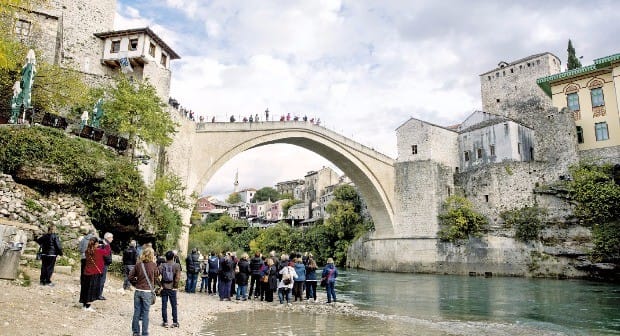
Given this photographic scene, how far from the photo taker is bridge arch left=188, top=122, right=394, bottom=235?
22.4 metres

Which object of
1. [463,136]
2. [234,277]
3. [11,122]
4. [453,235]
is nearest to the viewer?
[234,277]

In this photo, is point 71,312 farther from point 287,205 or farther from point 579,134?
point 287,205

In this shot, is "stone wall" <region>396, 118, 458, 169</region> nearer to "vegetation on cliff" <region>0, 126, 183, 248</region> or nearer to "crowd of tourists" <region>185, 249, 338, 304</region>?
"crowd of tourists" <region>185, 249, 338, 304</region>

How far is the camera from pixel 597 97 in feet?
86.7

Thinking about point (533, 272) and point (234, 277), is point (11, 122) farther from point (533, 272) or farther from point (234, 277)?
point (533, 272)

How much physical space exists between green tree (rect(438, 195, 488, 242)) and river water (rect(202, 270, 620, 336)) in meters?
10.7

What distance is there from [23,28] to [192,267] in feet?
50.3

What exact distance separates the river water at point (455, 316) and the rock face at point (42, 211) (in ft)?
17.5

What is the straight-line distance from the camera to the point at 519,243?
25.5 metres

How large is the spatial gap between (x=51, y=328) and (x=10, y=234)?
4549 mm

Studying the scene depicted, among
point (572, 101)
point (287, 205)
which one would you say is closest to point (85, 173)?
point (572, 101)

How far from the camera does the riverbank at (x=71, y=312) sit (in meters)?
5.25

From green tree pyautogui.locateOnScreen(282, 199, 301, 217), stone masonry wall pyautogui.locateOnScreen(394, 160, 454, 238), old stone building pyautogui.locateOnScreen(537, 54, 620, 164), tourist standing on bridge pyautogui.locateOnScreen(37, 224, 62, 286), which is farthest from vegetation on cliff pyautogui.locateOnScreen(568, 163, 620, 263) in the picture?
green tree pyautogui.locateOnScreen(282, 199, 301, 217)

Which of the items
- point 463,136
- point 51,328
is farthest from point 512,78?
point 51,328
